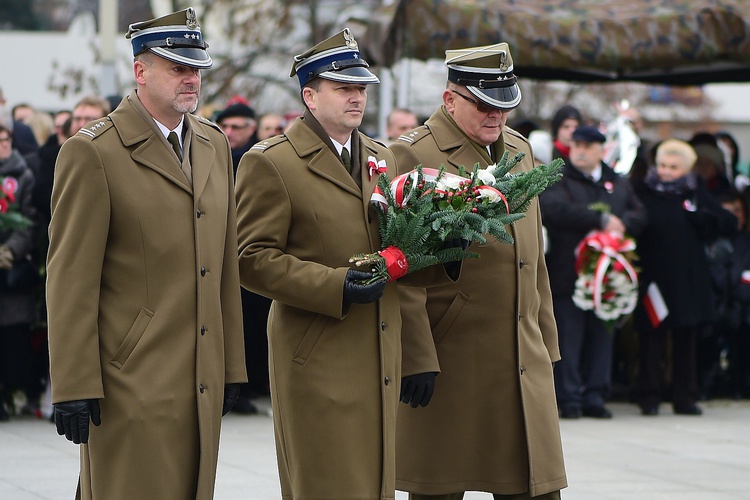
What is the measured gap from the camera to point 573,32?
37.8 feet

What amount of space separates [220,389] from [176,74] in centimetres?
110

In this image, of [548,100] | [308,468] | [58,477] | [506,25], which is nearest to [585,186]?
[506,25]

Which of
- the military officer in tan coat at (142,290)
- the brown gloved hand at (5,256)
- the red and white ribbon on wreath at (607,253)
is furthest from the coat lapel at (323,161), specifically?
the red and white ribbon on wreath at (607,253)

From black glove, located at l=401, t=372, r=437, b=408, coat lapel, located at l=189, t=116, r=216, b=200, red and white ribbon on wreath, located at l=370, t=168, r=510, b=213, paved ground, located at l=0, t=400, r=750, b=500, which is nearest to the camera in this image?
coat lapel, located at l=189, t=116, r=216, b=200

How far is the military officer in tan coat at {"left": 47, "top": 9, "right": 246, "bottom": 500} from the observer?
4516 mm

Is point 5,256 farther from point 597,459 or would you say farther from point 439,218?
point 439,218

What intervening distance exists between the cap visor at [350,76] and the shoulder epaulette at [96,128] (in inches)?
32.9

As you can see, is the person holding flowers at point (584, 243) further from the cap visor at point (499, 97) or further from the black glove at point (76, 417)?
the black glove at point (76, 417)

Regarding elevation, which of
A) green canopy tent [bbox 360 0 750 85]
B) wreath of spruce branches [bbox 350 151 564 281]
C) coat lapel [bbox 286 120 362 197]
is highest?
green canopy tent [bbox 360 0 750 85]

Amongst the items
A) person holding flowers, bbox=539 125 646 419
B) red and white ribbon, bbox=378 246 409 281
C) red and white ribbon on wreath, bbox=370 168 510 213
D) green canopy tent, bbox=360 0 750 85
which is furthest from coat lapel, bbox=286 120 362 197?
green canopy tent, bbox=360 0 750 85

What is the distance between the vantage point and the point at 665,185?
10938mm

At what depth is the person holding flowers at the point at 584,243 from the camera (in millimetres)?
10312

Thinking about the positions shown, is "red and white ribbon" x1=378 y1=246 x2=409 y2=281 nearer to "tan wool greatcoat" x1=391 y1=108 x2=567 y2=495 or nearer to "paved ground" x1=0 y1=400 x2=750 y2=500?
"tan wool greatcoat" x1=391 y1=108 x2=567 y2=495

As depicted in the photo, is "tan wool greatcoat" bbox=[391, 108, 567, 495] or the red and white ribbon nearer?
the red and white ribbon
